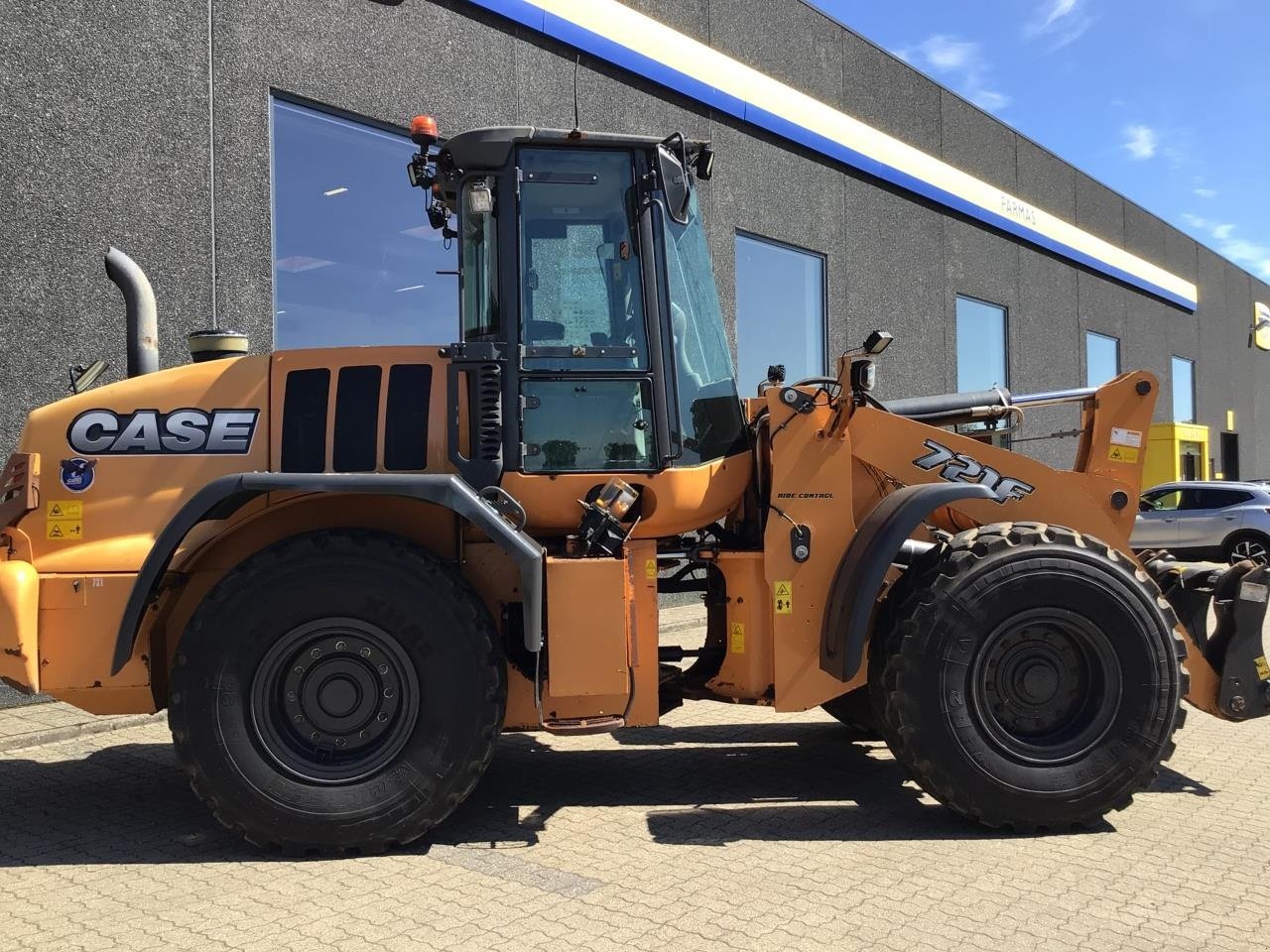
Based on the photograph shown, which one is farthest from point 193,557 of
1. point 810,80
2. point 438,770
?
point 810,80

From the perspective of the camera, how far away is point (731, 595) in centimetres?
496

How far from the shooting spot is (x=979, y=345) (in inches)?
747

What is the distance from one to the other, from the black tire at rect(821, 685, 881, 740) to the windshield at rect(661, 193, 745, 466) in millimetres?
1780

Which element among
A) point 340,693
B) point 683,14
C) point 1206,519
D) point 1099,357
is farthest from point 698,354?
point 1099,357

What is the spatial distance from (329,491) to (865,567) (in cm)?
243

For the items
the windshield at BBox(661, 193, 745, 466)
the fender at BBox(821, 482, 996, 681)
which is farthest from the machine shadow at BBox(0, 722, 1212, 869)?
the windshield at BBox(661, 193, 745, 466)

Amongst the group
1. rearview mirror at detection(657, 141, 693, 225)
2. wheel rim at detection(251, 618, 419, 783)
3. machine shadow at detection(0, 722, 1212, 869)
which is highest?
rearview mirror at detection(657, 141, 693, 225)

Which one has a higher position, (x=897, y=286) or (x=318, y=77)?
(x=318, y=77)

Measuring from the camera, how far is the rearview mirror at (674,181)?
477 centimetres

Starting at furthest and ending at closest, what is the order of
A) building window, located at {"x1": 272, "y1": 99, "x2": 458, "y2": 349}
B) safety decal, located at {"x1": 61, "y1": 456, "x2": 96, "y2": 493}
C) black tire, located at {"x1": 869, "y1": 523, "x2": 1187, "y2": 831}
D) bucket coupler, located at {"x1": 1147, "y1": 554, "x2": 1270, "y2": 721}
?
building window, located at {"x1": 272, "y1": 99, "x2": 458, "y2": 349} → bucket coupler, located at {"x1": 1147, "y1": 554, "x2": 1270, "y2": 721} → safety decal, located at {"x1": 61, "y1": 456, "x2": 96, "y2": 493} → black tire, located at {"x1": 869, "y1": 523, "x2": 1187, "y2": 831}

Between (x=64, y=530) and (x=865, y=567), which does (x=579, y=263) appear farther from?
(x=64, y=530)

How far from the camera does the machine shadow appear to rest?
4.52 m

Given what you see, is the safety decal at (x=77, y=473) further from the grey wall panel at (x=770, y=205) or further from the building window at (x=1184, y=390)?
the building window at (x=1184, y=390)

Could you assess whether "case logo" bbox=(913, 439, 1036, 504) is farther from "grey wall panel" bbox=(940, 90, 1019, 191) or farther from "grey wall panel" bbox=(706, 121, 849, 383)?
"grey wall panel" bbox=(940, 90, 1019, 191)
